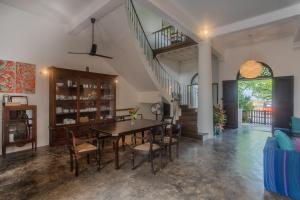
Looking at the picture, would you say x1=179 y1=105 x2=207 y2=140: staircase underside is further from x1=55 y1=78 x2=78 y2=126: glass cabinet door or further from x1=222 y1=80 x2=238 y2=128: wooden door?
x1=55 y1=78 x2=78 y2=126: glass cabinet door

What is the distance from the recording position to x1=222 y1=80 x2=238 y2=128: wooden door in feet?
24.5

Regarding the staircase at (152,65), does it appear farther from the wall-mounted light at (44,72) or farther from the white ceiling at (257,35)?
the wall-mounted light at (44,72)

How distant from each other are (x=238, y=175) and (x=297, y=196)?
0.85 meters

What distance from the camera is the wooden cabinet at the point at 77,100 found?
15.9 feet

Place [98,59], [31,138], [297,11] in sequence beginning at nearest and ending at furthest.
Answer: [297,11] → [31,138] → [98,59]

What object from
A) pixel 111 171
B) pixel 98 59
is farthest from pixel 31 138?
pixel 98 59

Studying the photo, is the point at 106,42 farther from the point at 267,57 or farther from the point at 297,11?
the point at 267,57

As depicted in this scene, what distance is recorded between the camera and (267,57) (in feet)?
21.9

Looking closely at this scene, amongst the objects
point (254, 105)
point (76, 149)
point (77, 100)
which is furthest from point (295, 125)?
point (77, 100)

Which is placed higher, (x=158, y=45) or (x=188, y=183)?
(x=158, y=45)

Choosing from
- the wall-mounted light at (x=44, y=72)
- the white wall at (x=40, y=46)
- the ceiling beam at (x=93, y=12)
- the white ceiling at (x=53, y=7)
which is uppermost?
the white ceiling at (x=53, y=7)

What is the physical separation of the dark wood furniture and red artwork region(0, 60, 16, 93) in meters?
0.59

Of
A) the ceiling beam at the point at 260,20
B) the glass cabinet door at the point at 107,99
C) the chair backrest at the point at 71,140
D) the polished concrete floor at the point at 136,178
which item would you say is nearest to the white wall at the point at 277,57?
the ceiling beam at the point at 260,20

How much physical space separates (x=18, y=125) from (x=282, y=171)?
551cm
